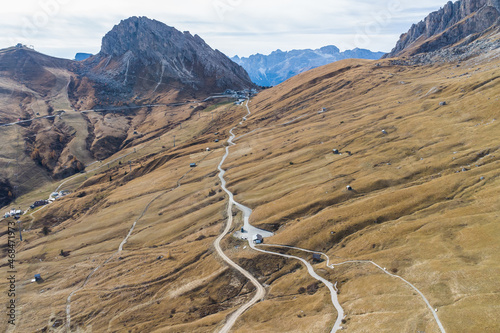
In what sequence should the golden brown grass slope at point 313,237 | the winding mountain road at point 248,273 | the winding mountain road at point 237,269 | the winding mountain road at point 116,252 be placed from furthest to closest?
the winding mountain road at point 116,252, the winding mountain road at point 237,269, the winding mountain road at point 248,273, the golden brown grass slope at point 313,237

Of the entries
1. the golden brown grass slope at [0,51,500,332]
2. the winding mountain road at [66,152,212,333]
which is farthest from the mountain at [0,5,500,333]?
the winding mountain road at [66,152,212,333]

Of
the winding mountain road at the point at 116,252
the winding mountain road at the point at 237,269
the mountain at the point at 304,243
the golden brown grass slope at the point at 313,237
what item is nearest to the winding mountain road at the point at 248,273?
the winding mountain road at the point at 237,269

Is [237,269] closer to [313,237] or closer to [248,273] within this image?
[248,273]

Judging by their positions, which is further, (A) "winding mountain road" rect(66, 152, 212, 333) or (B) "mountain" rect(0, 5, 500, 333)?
(A) "winding mountain road" rect(66, 152, 212, 333)

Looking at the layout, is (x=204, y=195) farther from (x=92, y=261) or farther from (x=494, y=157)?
(x=494, y=157)

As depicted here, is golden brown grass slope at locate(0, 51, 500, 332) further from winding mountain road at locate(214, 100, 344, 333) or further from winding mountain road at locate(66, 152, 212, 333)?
winding mountain road at locate(214, 100, 344, 333)

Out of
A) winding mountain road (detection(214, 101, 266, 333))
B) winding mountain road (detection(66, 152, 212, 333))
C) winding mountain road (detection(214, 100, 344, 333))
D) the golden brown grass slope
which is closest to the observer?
the golden brown grass slope

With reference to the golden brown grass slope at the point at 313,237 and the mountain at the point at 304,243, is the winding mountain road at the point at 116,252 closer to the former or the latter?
the mountain at the point at 304,243

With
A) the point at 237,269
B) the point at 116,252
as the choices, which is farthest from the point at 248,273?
the point at 116,252
